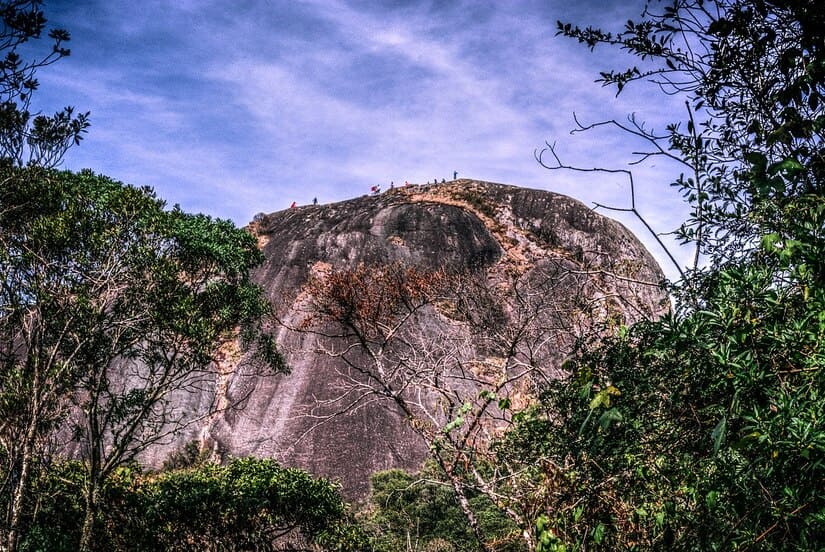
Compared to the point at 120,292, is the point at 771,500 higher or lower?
lower

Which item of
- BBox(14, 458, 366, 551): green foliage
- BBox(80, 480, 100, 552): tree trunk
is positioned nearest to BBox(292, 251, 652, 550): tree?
BBox(14, 458, 366, 551): green foliage

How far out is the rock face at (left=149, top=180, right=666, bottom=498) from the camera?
20812 millimetres

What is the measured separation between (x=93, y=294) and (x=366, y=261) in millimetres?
18891

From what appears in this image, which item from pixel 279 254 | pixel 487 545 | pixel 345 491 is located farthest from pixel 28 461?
pixel 279 254

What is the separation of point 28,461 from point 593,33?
8.52 m

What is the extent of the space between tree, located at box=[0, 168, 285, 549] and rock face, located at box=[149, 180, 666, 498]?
26.9 ft

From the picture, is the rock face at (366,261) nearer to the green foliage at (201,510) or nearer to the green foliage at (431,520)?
the green foliage at (431,520)

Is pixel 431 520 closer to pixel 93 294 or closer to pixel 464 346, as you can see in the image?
pixel 464 346

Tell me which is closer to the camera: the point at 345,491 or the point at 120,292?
the point at 120,292

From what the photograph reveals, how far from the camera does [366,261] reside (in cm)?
2784

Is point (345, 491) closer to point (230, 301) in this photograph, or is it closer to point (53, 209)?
point (230, 301)

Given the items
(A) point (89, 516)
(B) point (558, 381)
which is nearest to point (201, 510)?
(A) point (89, 516)

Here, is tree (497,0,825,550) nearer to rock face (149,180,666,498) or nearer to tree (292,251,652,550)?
tree (292,251,652,550)

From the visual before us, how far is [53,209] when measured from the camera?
364 inches
